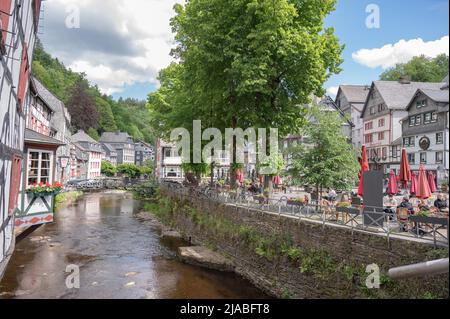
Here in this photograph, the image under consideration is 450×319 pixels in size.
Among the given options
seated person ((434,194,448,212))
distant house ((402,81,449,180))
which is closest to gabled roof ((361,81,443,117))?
distant house ((402,81,449,180))

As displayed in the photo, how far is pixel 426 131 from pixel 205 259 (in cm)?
3012

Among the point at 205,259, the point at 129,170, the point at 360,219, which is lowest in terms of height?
the point at 205,259

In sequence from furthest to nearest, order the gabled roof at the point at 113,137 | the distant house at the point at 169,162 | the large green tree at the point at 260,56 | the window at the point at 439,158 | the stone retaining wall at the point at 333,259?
the gabled roof at the point at 113,137 < the distant house at the point at 169,162 < the window at the point at 439,158 < the large green tree at the point at 260,56 < the stone retaining wall at the point at 333,259

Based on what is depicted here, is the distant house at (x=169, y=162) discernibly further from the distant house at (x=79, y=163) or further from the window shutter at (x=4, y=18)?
the window shutter at (x=4, y=18)

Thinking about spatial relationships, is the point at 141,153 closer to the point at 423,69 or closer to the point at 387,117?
the point at 423,69

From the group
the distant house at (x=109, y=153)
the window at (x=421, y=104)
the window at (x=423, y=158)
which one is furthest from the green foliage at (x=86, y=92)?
the window at (x=423, y=158)

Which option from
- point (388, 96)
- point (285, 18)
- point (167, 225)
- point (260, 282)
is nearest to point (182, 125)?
point (167, 225)

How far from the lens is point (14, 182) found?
1241cm

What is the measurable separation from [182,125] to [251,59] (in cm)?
1003

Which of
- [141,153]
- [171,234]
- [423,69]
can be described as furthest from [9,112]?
[141,153]

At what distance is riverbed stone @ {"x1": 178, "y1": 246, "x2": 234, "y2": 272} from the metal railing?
8.81ft

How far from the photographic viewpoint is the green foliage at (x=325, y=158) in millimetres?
16125

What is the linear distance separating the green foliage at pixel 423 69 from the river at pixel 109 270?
51123 millimetres

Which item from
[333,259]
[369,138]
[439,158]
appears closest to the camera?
[333,259]
